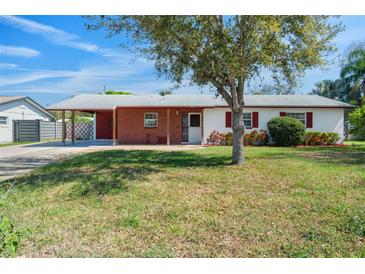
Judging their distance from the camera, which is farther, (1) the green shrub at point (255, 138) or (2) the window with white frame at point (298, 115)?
(2) the window with white frame at point (298, 115)

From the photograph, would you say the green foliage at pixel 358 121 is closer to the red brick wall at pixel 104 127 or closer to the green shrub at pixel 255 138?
the green shrub at pixel 255 138

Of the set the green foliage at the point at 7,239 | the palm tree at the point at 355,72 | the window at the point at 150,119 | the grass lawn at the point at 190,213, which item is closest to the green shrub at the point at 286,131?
the window at the point at 150,119

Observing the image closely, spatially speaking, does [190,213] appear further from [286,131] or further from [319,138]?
[319,138]

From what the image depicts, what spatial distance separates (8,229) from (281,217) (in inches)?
154

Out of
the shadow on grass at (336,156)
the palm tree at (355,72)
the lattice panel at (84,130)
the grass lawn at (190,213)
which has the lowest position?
the grass lawn at (190,213)

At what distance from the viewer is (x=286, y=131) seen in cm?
1677

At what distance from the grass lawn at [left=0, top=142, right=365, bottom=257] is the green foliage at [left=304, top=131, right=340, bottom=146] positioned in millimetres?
10268

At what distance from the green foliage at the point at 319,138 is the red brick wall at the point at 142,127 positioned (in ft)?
26.4

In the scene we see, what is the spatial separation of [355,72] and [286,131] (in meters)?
15.4

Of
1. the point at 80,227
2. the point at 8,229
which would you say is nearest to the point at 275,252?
the point at 80,227

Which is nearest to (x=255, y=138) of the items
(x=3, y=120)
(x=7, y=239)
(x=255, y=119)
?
(x=255, y=119)

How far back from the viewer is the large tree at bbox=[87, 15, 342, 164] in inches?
287

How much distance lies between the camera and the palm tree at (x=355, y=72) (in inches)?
998
